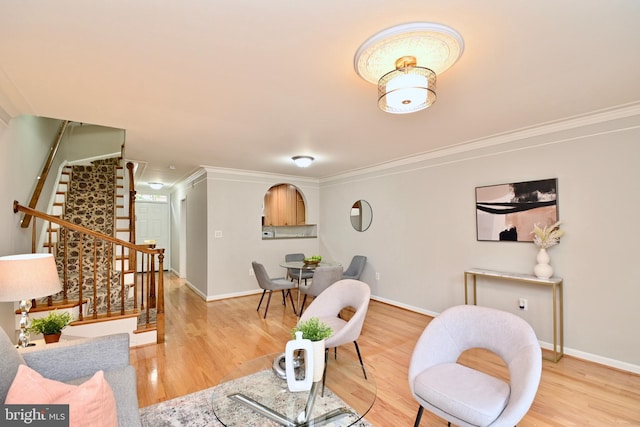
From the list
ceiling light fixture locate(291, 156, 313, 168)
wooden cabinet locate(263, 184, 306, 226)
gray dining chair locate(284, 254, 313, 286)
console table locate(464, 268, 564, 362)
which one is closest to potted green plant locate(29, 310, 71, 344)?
gray dining chair locate(284, 254, 313, 286)

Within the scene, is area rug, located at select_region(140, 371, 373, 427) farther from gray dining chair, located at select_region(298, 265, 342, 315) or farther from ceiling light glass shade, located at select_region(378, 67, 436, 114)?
ceiling light glass shade, located at select_region(378, 67, 436, 114)

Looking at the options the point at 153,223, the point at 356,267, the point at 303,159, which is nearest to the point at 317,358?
the point at 303,159

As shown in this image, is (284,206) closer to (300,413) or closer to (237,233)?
(237,233)

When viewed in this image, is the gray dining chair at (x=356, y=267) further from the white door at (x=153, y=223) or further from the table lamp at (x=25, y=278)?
the white door at (x=153, y=223)

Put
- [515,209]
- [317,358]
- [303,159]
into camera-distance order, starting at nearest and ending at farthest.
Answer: [317,358], [515,209], [303,159]

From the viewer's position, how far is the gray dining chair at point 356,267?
4.99 metres

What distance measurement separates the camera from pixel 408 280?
4484 mm

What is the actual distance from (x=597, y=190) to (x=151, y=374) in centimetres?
437

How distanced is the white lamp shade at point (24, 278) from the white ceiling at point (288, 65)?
1.22 m

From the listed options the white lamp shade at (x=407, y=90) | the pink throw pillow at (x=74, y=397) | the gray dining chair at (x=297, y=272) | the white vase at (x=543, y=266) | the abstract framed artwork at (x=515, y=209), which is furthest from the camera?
the gray dining chair at (x=297, y=272)

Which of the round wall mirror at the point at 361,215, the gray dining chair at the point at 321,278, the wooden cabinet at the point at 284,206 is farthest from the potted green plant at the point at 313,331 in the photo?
the wooden cabinet at the point at 284,206

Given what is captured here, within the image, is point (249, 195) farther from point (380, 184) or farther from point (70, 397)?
point (70, 397)

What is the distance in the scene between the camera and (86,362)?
1.77m

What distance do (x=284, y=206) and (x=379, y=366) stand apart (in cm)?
426
